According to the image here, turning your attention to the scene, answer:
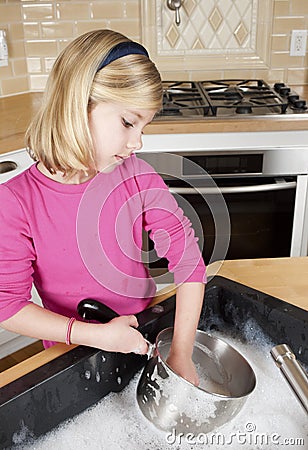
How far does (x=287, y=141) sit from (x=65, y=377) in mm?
1335

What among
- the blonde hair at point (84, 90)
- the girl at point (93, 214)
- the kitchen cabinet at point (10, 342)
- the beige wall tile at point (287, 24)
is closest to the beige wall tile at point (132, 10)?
the beige wall tile at point (287, 24)

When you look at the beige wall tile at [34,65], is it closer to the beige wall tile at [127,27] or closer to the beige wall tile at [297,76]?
the beige wall tile at [127,27]

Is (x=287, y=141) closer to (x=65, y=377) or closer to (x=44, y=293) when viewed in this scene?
(x=44, y=293)

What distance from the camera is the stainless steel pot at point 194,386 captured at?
2.28 ft

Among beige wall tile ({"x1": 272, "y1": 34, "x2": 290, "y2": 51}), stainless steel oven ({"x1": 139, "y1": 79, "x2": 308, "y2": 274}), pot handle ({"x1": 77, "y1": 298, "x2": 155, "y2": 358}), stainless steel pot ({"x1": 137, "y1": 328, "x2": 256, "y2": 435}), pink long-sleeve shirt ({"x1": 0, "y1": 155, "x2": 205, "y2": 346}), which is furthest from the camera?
beige wall tile ({"x1": 272, "y1": 34, "x2": 290, "y2": 51})

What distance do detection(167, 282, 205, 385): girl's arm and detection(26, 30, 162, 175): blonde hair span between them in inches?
10.6

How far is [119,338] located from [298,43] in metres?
1.93

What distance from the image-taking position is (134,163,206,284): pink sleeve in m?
0.96

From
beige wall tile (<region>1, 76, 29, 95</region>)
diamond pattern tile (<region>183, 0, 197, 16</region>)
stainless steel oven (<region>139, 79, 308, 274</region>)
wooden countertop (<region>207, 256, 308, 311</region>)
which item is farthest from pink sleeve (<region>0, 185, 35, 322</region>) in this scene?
diamond pattern tile (<region>183, 0, 197, 16</region>)

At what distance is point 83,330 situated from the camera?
2.60ft

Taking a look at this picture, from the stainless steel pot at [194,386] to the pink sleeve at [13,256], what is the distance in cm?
11

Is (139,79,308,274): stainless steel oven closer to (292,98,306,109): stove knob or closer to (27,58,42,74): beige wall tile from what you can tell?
(292,98,306,109): stove knob

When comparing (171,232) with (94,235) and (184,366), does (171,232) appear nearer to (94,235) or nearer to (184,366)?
(94,235)

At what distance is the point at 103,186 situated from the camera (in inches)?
39.9
